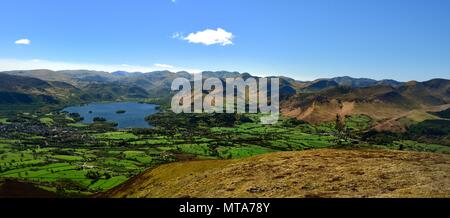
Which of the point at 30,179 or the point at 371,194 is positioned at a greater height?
the point at 371,194
